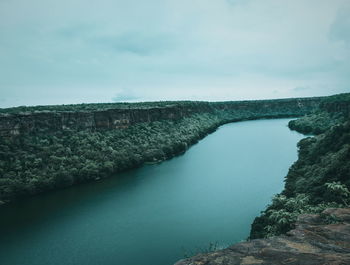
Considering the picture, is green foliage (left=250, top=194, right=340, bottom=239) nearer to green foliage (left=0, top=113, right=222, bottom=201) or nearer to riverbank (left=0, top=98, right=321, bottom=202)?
green foliage (left=0, top=113, right=222, bottom=201)

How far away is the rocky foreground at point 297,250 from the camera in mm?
7418

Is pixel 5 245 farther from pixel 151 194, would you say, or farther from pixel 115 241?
pixel 151 194

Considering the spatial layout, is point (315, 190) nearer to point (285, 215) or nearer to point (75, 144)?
point (285, 215)

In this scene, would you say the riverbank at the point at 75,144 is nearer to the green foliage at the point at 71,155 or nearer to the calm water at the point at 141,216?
the green foliage at the point at 71,155

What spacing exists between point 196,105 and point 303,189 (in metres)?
87.0

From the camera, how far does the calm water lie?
72.2ft

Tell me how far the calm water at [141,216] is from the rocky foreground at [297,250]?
41.8ft

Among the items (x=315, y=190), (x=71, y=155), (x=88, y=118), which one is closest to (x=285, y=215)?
(x=315, y=190)

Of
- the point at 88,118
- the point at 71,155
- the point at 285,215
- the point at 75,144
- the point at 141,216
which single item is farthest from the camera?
the point at 88,118

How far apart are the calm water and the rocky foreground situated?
1273cm

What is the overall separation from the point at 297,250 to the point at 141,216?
2225 centimetres

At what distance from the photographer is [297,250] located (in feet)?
26.2

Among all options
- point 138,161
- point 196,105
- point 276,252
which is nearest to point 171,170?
point 138,161

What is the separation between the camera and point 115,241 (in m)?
23.5
